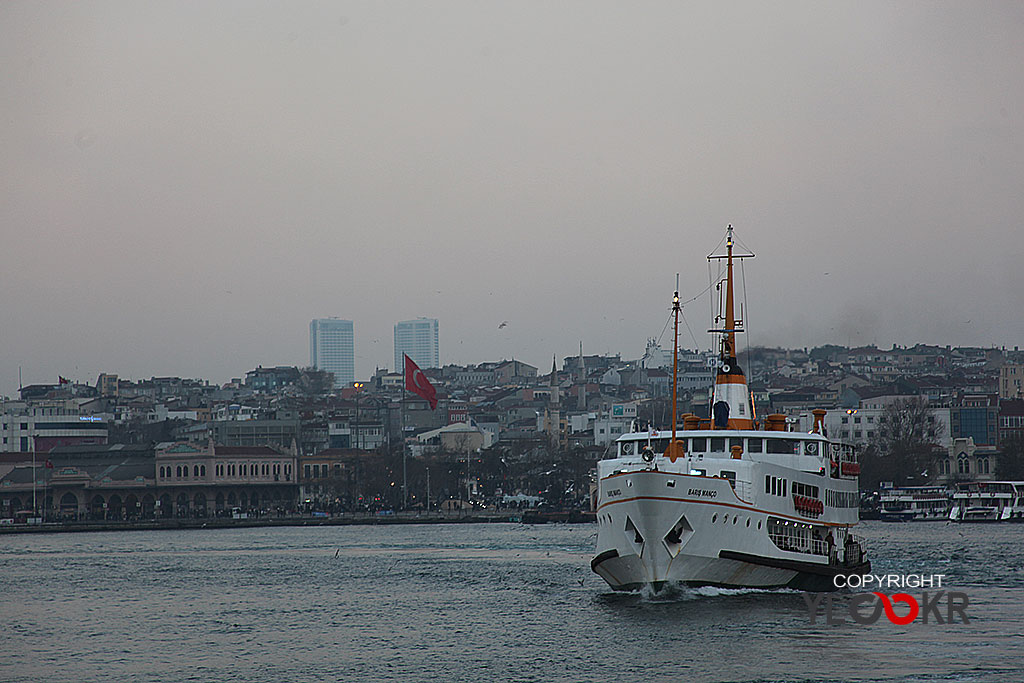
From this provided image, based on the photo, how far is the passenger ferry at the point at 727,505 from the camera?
1395 inches

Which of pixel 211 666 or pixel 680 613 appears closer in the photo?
pixel 211 666

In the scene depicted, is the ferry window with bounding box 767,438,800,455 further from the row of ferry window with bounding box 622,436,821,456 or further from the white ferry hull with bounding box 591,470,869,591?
the white ferry hull with bounding box 591,470,869,591

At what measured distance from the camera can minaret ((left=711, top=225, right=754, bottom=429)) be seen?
39969mm

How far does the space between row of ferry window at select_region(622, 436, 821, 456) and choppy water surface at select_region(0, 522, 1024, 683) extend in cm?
375

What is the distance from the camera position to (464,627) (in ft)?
121

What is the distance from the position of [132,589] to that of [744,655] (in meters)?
25.6

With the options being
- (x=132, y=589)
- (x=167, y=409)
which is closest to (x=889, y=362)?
(x=167, y=409)

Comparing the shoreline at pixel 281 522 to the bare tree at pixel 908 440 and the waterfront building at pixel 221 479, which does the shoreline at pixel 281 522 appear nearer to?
the waterfront building at pixel 221 479

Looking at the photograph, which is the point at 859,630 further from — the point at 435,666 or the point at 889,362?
the point at 889,362

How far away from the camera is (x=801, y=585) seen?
3788 cm

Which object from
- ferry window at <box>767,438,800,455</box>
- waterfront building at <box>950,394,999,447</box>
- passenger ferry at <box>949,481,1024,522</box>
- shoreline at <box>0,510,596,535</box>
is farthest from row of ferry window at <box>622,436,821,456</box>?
waterfront building at <box>950,394,999,447</box>

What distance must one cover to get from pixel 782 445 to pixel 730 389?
8.64 ft

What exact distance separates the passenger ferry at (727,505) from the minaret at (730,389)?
1.4 inches

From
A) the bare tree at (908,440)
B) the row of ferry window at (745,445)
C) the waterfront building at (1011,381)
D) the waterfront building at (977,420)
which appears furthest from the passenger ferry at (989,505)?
the row of ferry window at (745,445)
